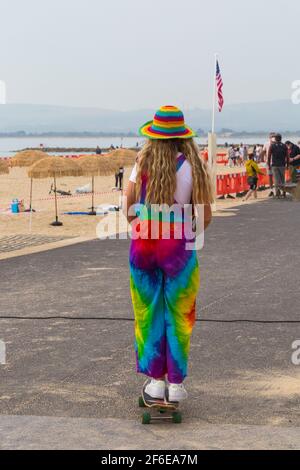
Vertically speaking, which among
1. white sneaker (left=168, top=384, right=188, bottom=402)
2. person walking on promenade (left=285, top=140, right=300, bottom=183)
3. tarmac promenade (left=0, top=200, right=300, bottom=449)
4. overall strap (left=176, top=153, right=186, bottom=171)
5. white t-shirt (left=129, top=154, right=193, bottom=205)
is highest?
overall strap (left=176, top=153, right=186, bottom=171)

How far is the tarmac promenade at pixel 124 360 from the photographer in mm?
4789

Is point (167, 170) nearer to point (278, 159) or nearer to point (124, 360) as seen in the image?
point (124, 360)

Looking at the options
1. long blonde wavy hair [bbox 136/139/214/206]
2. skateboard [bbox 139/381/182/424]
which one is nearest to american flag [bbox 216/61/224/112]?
long blonde wavy hair [bbox 136/139/214/206]

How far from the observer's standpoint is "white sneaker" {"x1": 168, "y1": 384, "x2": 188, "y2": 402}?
17.0 ft

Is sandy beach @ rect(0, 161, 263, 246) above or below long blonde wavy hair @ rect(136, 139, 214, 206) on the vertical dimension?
below

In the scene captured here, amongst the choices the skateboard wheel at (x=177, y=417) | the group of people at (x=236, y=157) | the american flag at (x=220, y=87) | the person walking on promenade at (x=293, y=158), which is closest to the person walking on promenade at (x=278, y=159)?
the person walking on promenade at (x=293, y=158)

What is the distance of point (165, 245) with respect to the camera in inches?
201

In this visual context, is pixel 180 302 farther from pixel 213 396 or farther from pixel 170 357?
pixel 213 396

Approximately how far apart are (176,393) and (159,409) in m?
0.14

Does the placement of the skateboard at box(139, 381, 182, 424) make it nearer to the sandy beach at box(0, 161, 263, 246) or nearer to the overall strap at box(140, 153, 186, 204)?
the overall strap at box(140, 153, 186, 204)

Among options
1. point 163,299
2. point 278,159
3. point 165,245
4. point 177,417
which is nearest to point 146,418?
point 177,417

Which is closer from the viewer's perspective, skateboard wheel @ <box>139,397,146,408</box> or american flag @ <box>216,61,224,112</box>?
skateboard wheel @ <box>139,397,146,408</box>
